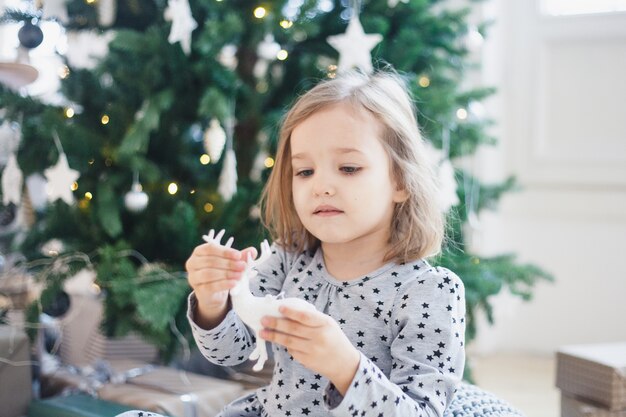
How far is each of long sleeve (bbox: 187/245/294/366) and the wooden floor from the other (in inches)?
40.5

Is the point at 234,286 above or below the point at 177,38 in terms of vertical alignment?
below

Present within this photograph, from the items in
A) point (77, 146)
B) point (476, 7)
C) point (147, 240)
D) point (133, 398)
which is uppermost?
point (476, 7)

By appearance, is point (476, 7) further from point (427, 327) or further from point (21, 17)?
point (427, 327)

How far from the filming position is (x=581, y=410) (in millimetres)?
1373

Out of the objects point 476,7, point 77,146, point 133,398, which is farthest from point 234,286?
point 476,7

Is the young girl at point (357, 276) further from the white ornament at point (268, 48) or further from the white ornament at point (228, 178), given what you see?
the white ornament at point (268, 48)

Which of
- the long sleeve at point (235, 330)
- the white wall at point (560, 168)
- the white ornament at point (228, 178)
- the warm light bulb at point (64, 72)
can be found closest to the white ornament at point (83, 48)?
the warm light bulb at point (64, 72)

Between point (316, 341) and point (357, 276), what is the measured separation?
24 centimetres

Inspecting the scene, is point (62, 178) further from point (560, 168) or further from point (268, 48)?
point (560, 168)

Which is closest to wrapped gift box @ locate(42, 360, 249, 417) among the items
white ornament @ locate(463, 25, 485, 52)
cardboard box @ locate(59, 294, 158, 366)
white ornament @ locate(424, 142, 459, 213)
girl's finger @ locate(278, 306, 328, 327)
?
cardboard box @ locate(59, 294, 158, 366)

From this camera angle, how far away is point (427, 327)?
0.93 metres

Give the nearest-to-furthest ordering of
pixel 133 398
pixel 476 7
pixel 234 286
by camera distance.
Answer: pixel 234 286
pixel 133 398
pixel 476 7

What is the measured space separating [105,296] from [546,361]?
A: 1.50 m

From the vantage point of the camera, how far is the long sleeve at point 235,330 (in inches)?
40.8
